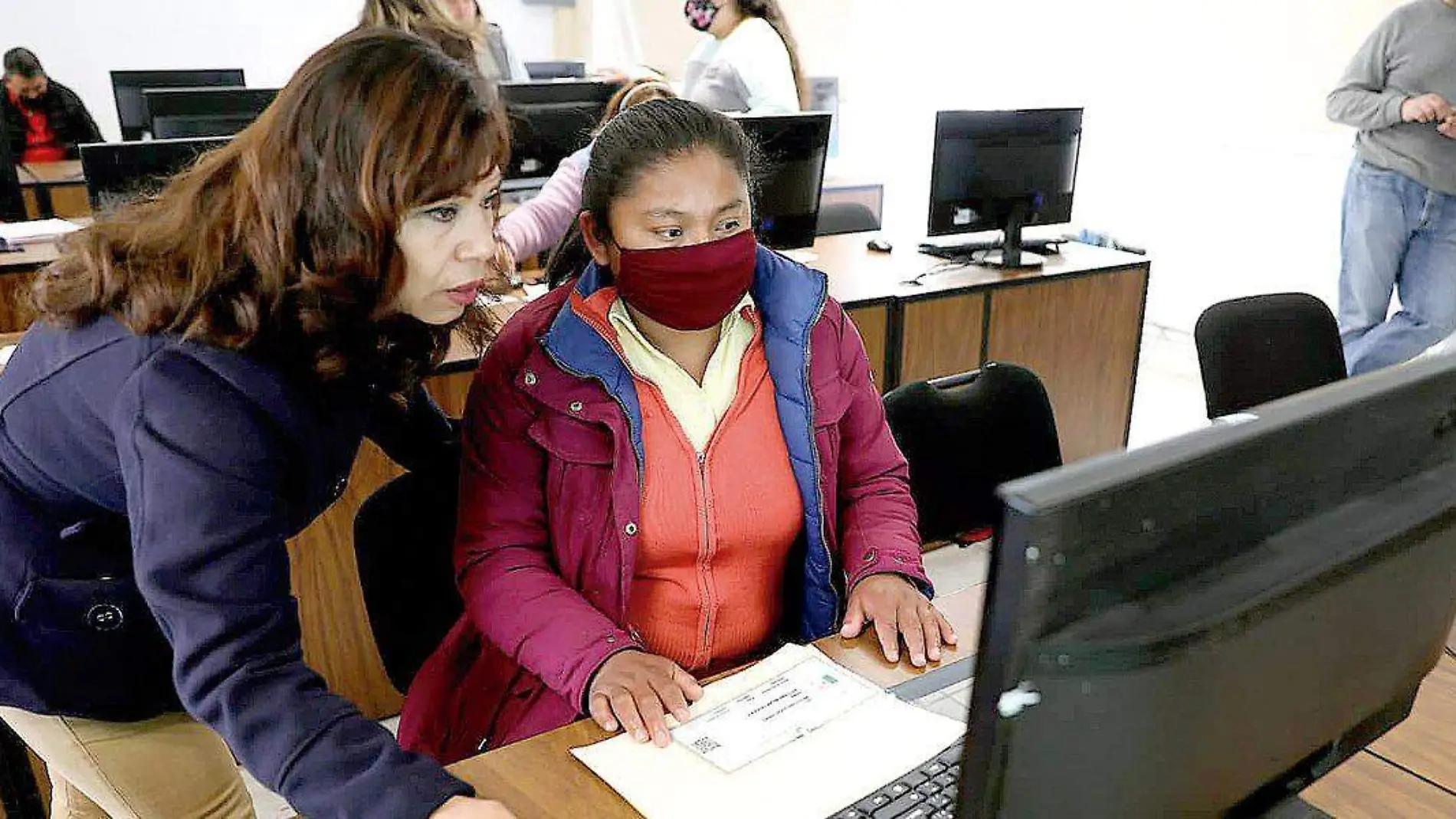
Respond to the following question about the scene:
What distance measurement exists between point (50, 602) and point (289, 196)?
50 centimetres

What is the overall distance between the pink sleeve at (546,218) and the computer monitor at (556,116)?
918mm

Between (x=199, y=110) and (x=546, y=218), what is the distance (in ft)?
6.88

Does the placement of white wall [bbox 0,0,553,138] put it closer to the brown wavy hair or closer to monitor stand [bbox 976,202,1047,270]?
monitor stand [bbox 976,202,1047,270]

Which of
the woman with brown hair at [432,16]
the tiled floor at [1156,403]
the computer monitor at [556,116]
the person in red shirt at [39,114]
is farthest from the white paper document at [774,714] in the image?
the person in red shirt at [39,114]

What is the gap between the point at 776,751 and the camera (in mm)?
935

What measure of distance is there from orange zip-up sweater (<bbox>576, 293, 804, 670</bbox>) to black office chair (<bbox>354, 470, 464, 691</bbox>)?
0.77 ft

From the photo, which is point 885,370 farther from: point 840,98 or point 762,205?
point 840,98

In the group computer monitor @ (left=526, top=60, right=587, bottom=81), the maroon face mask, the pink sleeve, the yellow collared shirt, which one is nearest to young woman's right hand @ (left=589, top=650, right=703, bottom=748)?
the yellow collared shirt

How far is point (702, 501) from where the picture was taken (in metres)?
1.23

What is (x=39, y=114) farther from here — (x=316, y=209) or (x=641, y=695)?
(x=641, y=695)

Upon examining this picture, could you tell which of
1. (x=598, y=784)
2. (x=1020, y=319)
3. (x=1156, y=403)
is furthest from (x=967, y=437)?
(x=1156, y=403)

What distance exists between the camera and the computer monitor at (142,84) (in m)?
4.87

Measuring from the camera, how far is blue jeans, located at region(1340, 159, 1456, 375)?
3320mm

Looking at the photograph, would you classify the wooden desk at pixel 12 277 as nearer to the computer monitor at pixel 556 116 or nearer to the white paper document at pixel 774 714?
the computer monitor at pixel 556 116
